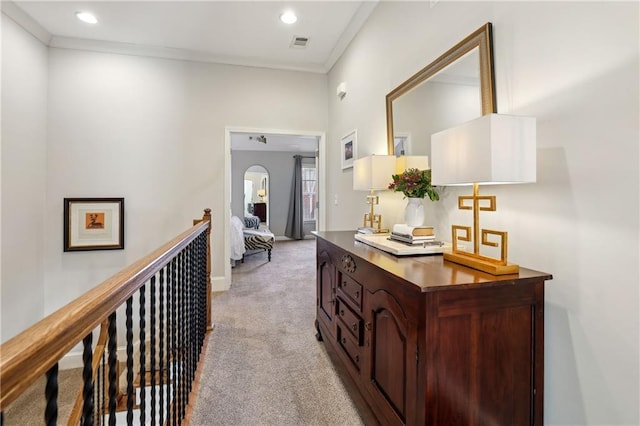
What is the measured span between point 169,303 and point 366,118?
2.29 metres

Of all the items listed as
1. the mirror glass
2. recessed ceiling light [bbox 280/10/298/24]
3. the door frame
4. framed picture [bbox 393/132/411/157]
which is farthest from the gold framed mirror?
the mirror glass

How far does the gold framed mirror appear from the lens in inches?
59.2

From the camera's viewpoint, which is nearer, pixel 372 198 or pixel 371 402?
pixel 371 402

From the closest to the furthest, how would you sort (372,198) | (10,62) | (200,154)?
(372,198) → (10,62) → (200,154)

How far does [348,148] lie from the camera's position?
3.39m

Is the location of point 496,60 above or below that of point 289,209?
above

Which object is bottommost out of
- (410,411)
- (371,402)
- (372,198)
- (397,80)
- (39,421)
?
(39,421)

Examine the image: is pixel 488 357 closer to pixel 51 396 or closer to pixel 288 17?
pixel 51 396

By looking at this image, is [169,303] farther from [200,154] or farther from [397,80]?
[200,154]

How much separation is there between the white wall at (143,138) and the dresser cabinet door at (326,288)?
6.24 ft

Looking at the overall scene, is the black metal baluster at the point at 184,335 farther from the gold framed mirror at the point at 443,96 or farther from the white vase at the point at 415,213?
the gold framed mirror at the point at 443,96

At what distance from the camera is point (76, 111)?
344 centimetres

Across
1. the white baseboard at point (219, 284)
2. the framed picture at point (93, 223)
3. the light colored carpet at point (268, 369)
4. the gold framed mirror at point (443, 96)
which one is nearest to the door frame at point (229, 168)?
the white baseboard at point (219, 284)

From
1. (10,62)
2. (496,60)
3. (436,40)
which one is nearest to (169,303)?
(496,60)
